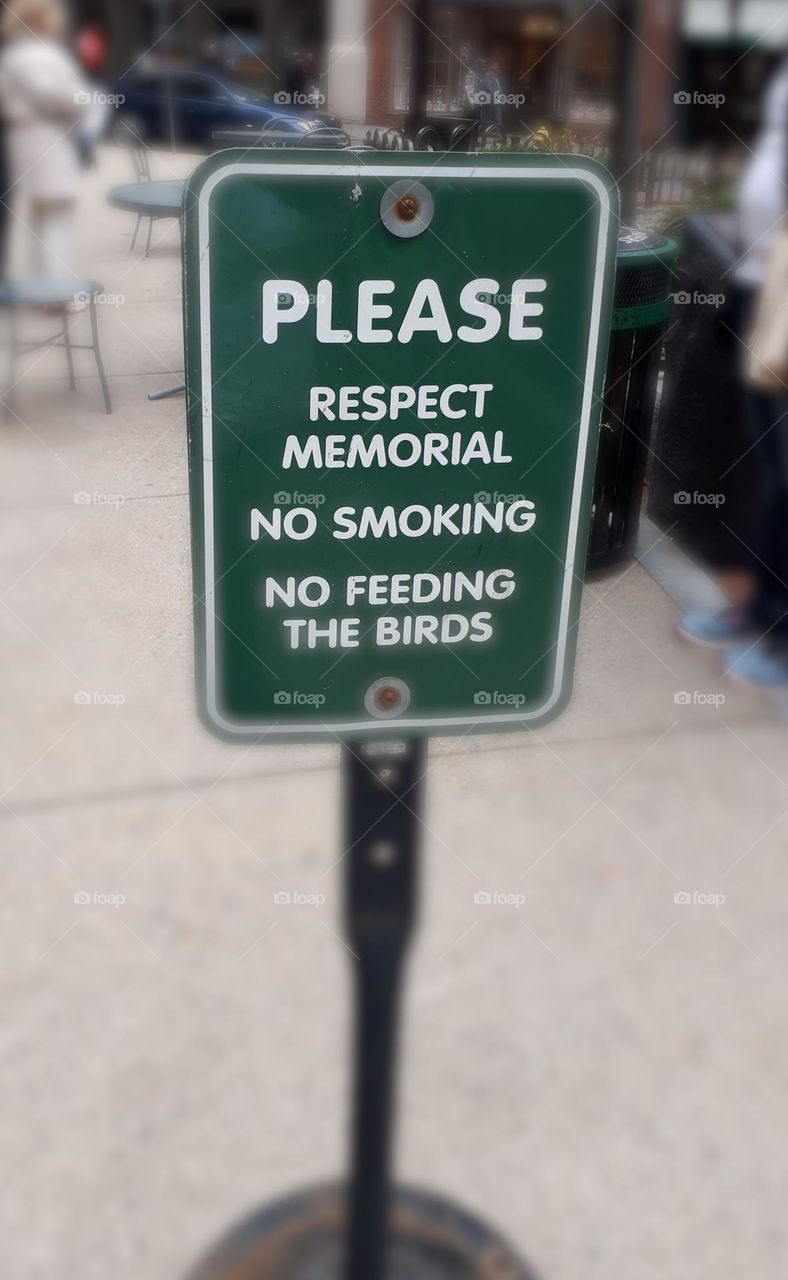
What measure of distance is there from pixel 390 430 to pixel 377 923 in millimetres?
604

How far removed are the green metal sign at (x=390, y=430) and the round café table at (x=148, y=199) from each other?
30.1 inches

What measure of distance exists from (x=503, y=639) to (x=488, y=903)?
63.5 inches

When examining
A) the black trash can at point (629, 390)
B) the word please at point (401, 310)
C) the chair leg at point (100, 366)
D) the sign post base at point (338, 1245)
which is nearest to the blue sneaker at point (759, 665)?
the black trash can at point (629, 390)

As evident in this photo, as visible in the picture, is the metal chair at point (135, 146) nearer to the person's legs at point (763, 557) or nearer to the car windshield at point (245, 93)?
the car windshield at point (245, 93)

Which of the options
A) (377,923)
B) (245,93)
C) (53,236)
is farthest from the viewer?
(53,236)

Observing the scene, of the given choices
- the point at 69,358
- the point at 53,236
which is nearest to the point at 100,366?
the point at 69,358

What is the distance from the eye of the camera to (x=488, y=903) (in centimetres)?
285

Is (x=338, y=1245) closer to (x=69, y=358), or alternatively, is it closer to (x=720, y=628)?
(x=720, y=628)

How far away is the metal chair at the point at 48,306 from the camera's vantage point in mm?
4535

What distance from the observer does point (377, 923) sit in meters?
1.50

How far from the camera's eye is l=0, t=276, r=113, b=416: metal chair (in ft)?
14.9

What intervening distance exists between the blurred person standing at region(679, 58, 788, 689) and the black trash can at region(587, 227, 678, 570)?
0.94 feet

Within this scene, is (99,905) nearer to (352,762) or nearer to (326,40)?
(352,762)

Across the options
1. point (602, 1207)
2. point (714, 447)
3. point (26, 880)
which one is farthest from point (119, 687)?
point (714, 447)
